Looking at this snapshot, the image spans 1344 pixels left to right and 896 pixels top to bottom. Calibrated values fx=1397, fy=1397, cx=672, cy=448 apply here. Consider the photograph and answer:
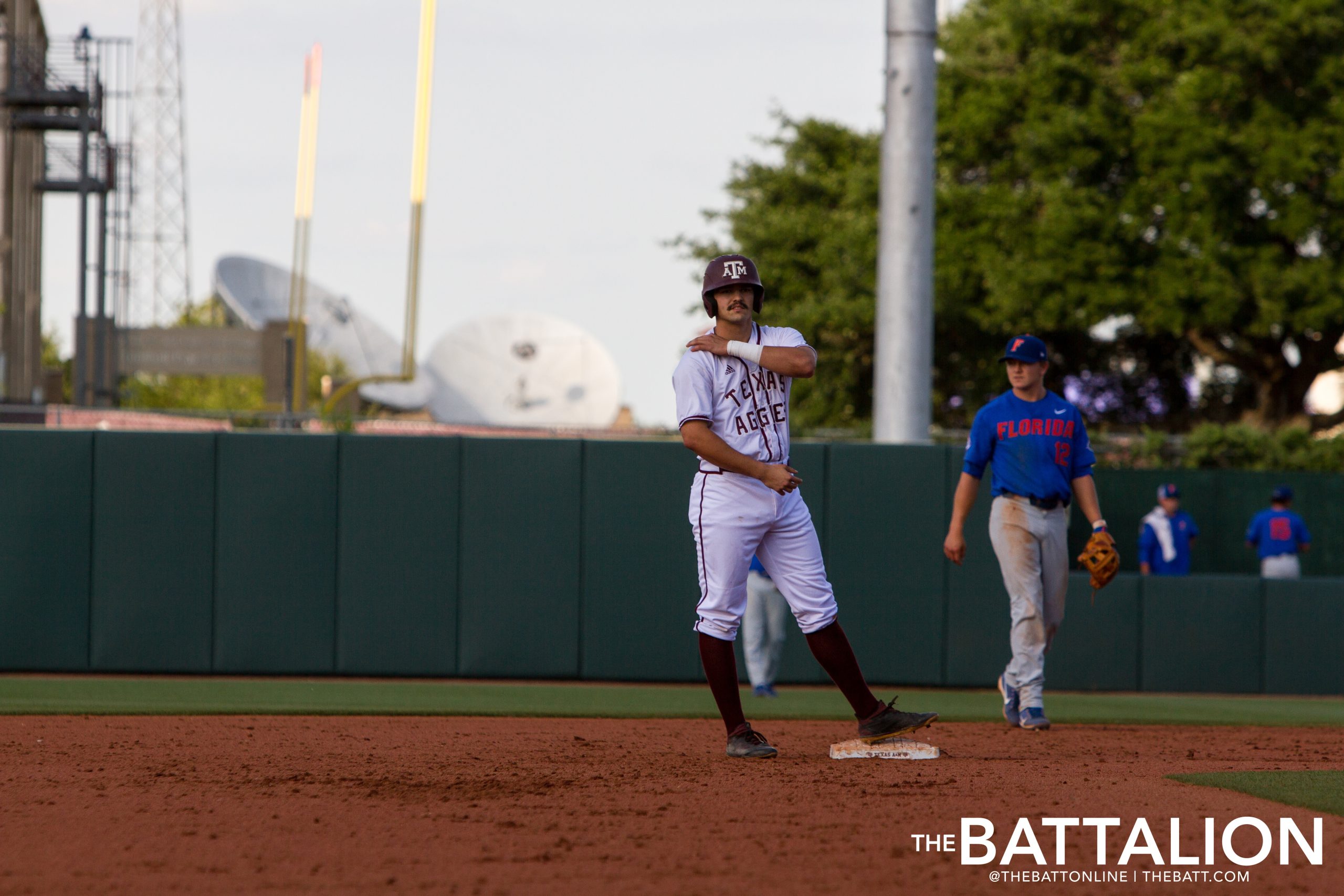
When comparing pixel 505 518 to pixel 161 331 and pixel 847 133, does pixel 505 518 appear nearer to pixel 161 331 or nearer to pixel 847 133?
pixel 847 133

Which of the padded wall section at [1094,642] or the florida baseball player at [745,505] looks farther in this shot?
the padded wall section at [1094,642]

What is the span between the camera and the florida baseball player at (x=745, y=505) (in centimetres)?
528

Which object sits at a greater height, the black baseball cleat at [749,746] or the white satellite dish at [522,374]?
the white satellite dish at [522,374]

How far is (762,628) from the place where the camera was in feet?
31.5

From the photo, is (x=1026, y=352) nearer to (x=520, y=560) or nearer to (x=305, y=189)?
(x=520, y=560)

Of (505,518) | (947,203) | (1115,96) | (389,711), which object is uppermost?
(1115,96)

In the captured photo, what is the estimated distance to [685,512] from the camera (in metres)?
11.2

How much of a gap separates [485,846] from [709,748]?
242 centimetres

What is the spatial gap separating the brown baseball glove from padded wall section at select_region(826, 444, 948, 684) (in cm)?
388

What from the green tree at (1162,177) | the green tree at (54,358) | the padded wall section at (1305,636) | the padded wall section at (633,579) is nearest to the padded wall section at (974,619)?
the padded wall section at (633,579)

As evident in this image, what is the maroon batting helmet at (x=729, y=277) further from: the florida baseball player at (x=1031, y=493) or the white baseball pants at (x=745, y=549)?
the florida baseball player at (x=1031, y=493)

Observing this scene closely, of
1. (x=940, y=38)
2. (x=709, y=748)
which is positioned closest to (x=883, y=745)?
(x=709, y=748)

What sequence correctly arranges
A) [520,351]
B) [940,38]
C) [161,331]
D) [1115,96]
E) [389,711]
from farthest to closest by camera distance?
[520,351]
[161,331]
[940,38]
[1115,96]
[389,711]

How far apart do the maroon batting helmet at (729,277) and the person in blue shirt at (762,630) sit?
4.21 meters
